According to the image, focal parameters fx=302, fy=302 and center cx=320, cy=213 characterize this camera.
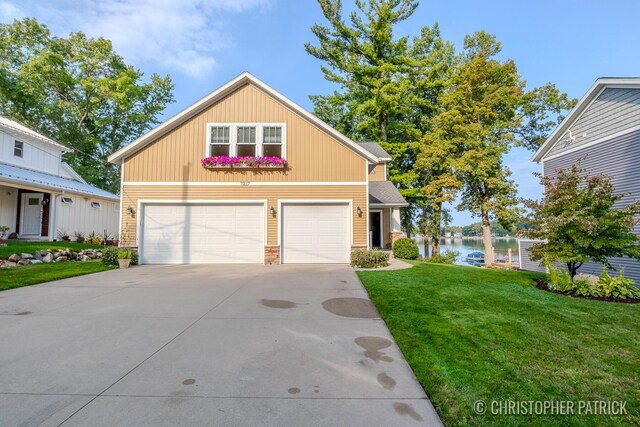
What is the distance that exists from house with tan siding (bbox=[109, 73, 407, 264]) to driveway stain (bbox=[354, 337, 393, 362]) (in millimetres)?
7286

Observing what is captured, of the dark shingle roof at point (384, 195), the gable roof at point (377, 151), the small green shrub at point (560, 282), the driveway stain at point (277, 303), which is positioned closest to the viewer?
the driveway stain at point (277, 303)

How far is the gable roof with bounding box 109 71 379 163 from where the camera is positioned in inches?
448

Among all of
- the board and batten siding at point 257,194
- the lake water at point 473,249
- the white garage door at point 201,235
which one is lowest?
the lake water at point 473,249

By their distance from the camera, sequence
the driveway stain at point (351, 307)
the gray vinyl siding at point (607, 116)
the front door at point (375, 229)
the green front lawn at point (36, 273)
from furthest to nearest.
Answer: the front door at point (375, 229) → the gray vinyl siding at point (607, 116) → the green front lawn at point (36, 273) → the driveway stain at point (351, 307)

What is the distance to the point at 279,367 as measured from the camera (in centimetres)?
319

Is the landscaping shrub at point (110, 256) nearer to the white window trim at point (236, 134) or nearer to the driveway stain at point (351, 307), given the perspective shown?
the white window trim at point (236, 134)

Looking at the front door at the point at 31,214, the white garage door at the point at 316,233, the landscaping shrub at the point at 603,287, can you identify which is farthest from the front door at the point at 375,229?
the front door at the point at 31,214

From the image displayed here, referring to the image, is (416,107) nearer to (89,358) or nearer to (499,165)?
(499,165)

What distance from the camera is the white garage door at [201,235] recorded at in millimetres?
11430

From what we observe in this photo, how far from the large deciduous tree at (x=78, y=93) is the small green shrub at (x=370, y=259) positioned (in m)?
26.3

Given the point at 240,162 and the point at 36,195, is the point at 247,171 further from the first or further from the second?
the point at 36,195

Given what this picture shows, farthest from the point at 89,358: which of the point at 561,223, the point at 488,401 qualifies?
the point at 561,223

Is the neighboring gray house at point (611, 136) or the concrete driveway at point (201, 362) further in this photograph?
the neighboring gray house at point (611, 136)

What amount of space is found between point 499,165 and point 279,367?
2099cm
